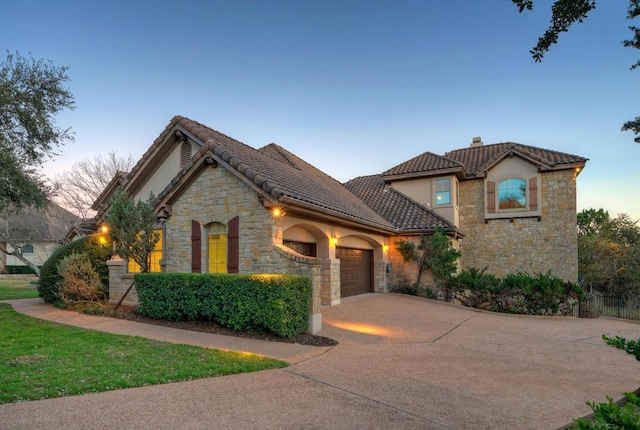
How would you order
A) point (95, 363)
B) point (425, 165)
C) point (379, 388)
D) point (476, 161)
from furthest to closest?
point (476, 161), point (425, 165), point (95, 363), point (379, 388)

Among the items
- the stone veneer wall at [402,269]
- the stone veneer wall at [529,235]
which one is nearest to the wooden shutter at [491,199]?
the stone veneer wall at [529,235]

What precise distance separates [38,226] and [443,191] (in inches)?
1542

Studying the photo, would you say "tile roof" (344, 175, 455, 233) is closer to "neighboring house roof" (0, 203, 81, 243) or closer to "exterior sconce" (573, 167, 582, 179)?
"exterior sconce" (573, 167, 582, 179)

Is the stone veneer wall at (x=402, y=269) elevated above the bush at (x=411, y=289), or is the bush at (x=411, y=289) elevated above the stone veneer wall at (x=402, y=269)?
the stone veneer wall at (x=402, y=269)

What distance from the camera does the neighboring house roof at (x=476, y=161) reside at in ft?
60.4

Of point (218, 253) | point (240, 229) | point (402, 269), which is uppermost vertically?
point (240, 229)

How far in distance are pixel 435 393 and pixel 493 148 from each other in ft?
66.6

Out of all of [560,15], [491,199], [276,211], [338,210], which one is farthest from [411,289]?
[560,15]

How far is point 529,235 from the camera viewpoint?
62.0 ft

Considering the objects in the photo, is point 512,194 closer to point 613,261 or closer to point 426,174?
point 426,174

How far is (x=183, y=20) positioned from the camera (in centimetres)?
1289

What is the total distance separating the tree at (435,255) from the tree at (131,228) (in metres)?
11.1

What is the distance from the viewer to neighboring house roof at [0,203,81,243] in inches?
1212

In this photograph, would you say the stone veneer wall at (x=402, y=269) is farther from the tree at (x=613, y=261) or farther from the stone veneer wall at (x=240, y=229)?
the tree at (x=613, y=261)
